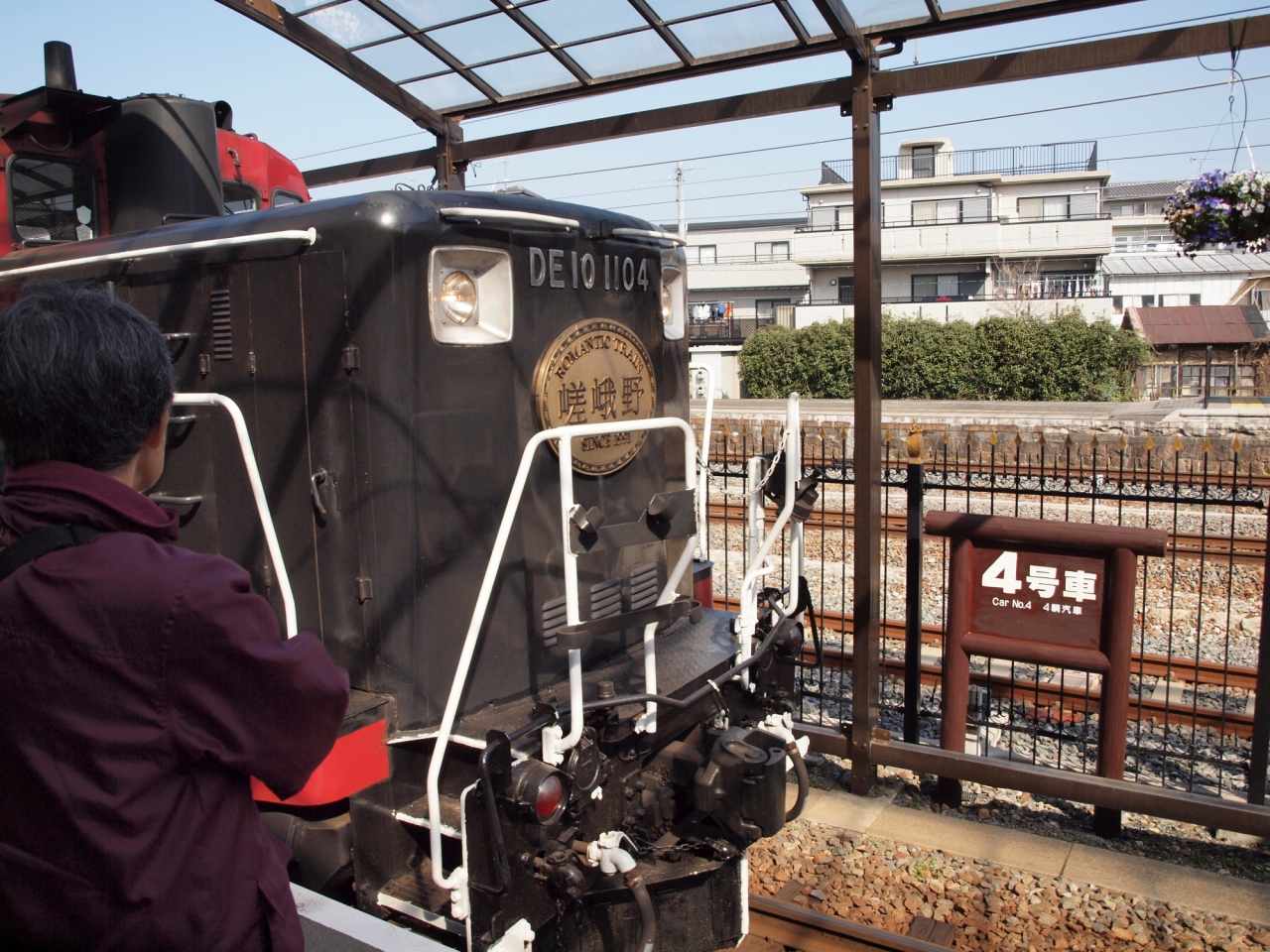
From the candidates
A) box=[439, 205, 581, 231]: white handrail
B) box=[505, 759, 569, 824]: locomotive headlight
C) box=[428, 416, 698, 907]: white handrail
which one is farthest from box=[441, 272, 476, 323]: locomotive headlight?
box=[505, 759, 569, 824]: locomotive headlight

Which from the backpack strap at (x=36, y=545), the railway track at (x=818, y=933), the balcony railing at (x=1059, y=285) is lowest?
the railway track at (x=818, y=933)

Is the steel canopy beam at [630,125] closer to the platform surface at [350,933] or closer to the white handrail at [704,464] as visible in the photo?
the white handrail at [704,464]

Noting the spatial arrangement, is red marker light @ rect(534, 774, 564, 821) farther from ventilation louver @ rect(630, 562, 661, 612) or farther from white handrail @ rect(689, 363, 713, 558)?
white handrail @ rect(689, 363, 713, 558)

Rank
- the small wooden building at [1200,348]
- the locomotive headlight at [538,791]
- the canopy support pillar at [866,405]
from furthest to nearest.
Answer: the small wooden building at [1200,348] < the canopy support pillar at [866,405] < the locomotive headlight at [538,791]

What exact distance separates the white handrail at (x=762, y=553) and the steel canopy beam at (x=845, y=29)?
1779 mm

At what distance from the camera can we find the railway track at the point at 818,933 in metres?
3.48

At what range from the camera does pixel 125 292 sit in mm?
3633

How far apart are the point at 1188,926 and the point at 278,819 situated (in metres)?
Answer: 3.54

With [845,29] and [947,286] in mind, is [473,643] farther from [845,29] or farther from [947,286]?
[947,286]

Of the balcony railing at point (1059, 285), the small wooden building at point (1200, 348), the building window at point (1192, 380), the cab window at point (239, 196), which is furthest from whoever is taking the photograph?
the balcony railing at point (1059, 285)

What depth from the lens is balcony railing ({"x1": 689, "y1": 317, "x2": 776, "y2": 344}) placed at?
4131 centimetres

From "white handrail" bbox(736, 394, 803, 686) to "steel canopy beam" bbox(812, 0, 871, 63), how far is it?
5.84 feet

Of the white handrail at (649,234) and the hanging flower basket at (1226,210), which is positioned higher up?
the hanging flower basket at (1226,210)

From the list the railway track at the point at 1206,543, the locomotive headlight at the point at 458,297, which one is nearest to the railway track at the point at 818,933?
the locomotive headlight at the point at 458,297
